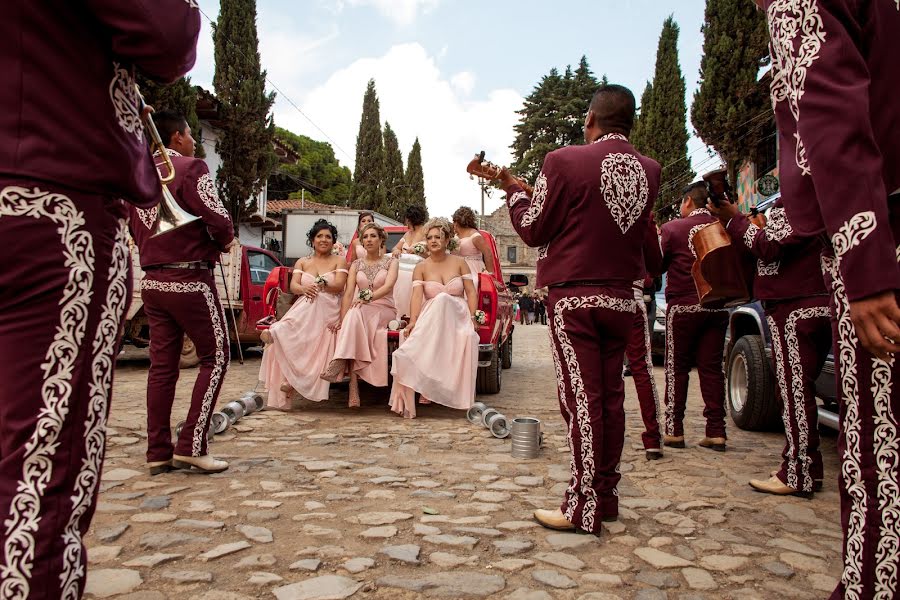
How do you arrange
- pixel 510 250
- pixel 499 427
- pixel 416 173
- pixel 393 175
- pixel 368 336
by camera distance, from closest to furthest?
pixel 499 427
pixel 368 336
pixel 393 175
pixel 416 173
pixel 510 250

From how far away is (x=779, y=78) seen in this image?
1.97 meters

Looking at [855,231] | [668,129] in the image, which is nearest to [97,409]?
[855,231]

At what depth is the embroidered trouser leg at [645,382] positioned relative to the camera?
5008 millimetres

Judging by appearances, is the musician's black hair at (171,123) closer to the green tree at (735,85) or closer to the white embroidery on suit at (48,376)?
the white embroidery on suit at (48,376)

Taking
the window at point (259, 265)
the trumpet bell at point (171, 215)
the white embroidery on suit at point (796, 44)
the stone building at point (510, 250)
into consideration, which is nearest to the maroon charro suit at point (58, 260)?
the trumpet bell at point (171, 215)

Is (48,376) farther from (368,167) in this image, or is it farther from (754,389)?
(368,167)

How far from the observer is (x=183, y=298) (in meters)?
4.26

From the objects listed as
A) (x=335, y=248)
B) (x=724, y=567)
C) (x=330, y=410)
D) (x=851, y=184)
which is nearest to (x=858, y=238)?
(x=851, y=184)

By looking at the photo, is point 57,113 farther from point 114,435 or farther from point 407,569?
point 114,435

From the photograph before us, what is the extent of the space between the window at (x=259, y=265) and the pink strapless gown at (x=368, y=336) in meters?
5.25

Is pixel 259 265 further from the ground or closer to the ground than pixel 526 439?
further from the ground

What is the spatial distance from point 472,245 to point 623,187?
4840 mm

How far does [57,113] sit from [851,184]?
6.24ft

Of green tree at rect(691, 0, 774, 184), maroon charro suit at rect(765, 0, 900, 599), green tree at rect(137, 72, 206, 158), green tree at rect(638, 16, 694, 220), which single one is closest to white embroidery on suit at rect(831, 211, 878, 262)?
maroon charro suit at rect(765, 0, 900, 599)
